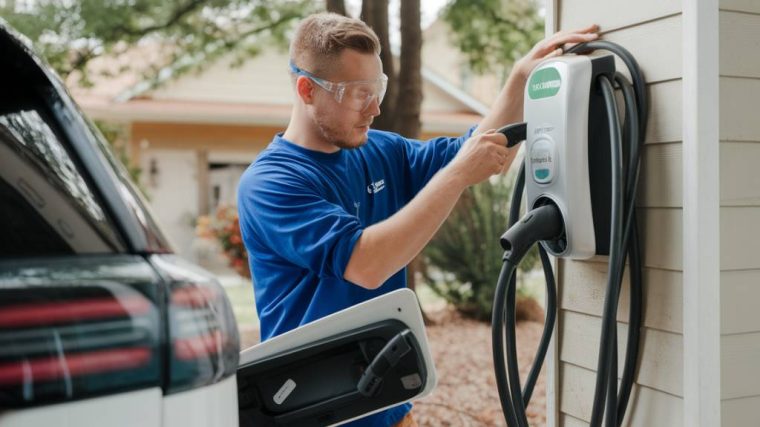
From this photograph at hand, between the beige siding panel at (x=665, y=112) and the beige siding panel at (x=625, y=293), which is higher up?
the beige siding panel at (x=665, y=112)

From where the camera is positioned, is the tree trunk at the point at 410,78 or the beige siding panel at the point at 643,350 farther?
the tree trunk at the point at 410,78

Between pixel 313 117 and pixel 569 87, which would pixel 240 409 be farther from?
pixel 569 87

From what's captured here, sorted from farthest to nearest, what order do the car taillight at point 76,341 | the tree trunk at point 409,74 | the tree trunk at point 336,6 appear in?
1. the tree trunk at point 409,74
2. the tree trunk at point 336,6
3. the car taillight at point 76,341

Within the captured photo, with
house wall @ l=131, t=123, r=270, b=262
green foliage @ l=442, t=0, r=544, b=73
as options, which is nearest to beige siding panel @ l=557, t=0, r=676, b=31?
green foliage @ l=442, t=0, r=544, b=73

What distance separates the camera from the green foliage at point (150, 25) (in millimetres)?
8898

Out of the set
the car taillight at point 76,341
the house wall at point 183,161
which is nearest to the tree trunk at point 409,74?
the car taillight at point 76,341

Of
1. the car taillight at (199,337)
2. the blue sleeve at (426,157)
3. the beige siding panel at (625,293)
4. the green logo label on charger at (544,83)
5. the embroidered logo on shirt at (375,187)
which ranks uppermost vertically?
the green logo label on charger at (544,83)

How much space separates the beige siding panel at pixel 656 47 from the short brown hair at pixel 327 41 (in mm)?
631

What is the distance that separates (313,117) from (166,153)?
489 inches

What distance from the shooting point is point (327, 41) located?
217 centimetres
